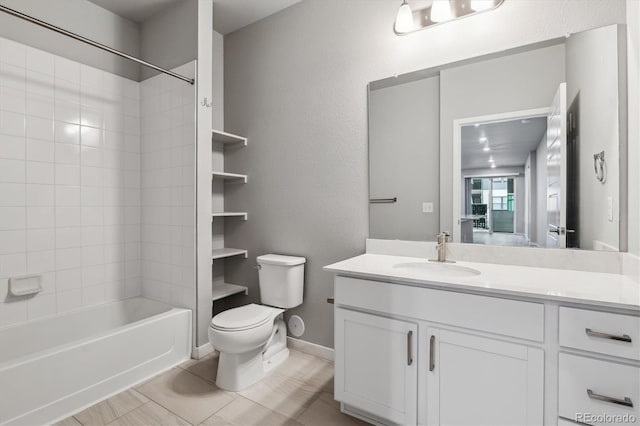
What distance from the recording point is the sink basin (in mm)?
1606

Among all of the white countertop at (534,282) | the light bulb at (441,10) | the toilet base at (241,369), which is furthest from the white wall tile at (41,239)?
the light bulb at (441,10)

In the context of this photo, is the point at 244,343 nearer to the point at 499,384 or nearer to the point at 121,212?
the point at 499,384

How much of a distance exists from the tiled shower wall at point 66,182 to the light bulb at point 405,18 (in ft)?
7.13

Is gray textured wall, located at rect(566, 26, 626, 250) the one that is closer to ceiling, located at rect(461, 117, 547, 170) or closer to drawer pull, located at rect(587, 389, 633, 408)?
ceiling, located at rect(461, 117, 547, 170)

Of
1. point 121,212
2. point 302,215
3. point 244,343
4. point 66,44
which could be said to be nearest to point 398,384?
point 244,343

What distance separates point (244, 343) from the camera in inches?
71.4

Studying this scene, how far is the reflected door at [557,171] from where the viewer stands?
1514mm

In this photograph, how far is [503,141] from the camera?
1685 millimetres

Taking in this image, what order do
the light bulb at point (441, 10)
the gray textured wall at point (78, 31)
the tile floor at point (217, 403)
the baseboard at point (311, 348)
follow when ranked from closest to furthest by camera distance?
the tile floor at point (217, 403), the light bulb at point (441, 10), the gray textured wall at point (78, 31), the baseboard at point (311, 348)

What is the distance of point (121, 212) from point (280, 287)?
4.78 ft

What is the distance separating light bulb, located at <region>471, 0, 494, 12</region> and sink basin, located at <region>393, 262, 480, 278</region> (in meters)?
1.41

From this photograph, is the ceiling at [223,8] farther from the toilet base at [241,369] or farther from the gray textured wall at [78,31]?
the toilet base at [241,369]

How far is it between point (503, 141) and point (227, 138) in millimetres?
2003

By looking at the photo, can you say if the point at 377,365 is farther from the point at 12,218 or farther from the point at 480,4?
the point at 12,218
